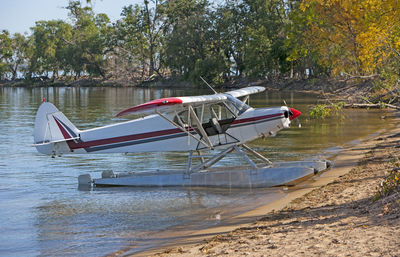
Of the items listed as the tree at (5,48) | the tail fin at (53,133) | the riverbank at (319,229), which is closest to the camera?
the riverbank at (319,229)

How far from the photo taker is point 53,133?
12547 mm

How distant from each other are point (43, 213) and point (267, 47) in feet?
158

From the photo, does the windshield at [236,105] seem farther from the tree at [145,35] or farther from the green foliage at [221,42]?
the tree at [145,35]

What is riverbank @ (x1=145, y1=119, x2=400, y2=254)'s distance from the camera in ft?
18.4

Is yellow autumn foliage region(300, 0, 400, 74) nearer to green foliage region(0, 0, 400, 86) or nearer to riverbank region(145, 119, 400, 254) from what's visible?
green foliage region(0, 0, 400, 86)

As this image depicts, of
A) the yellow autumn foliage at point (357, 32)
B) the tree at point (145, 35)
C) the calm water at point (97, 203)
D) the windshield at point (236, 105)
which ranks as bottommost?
the calm water at point (97, 203)

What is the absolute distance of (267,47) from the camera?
5528 centimetres

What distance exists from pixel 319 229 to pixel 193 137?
17.4 feet

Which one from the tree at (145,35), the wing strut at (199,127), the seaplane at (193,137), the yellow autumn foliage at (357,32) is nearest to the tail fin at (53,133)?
the seaplane at (193,137)

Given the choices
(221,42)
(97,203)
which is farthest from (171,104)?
(221,42)

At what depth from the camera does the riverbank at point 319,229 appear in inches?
220

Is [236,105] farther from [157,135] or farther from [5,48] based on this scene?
[5,48]

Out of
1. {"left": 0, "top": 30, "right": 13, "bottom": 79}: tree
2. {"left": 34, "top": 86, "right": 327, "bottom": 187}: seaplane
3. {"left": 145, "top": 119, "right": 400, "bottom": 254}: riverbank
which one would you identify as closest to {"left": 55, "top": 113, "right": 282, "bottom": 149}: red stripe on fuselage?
{"left": 34, "top": 86, "right": 327, "bottom": 187}: seaplane

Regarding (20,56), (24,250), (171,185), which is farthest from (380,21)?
(20,56)
